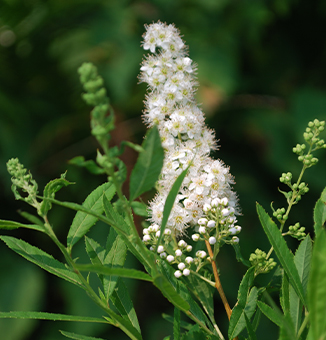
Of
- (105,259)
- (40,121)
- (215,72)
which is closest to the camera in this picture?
(105,259)

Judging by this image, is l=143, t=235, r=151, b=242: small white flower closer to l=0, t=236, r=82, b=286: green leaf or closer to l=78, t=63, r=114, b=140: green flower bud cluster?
l=0, t=236, r=82, b=286: green leaf

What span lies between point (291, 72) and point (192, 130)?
364 centimetres

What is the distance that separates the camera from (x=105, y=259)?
868mm

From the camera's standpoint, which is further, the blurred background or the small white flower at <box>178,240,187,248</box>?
the blurred background

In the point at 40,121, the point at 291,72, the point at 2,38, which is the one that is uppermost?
the point at 291,72

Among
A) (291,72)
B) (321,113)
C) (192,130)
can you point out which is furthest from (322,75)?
(192,130)

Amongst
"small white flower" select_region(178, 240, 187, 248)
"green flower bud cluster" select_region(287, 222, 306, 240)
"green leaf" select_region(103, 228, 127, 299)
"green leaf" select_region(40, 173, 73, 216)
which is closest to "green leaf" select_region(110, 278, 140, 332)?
"green leaf" select_region(103, 228, 127, 299)

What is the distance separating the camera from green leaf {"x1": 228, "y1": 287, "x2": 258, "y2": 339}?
82cm

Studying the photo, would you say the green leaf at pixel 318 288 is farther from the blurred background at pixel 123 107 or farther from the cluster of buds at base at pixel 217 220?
the blurred background at pixel 123 107

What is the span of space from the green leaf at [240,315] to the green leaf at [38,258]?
33 cm

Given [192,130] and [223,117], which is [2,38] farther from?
[192,130]

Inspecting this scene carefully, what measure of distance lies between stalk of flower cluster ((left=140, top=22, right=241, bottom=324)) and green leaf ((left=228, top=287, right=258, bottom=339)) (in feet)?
0.10

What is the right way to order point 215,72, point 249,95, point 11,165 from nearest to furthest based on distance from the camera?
1. point 11,165
2. point 215,72
3. point 249,95

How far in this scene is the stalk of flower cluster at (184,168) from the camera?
0.88 m
